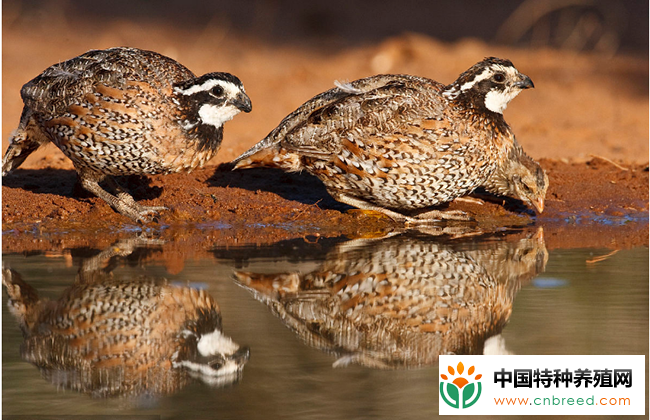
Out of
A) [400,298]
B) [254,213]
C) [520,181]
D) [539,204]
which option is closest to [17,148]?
[254,213]

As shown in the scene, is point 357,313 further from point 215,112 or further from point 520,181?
point 520,181

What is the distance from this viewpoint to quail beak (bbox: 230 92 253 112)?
314 inches

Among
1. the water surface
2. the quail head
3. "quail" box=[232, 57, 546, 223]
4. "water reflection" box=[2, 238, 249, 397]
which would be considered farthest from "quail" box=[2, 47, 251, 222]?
the quail head

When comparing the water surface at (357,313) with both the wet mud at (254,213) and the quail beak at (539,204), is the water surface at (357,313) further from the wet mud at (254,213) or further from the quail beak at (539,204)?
the quail beak at (539,204)

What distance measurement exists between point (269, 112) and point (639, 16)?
9905 mm

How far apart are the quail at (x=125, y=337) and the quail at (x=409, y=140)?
2.67m

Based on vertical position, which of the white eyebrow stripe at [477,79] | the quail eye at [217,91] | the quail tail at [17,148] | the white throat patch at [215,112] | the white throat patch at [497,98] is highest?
the white eyebrow stripe at [477,79]

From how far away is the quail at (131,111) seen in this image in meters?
7.80

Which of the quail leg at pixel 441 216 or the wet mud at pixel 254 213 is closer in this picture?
the wet mud at pixel 254 213

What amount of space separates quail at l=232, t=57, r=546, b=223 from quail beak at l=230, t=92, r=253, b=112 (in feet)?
2.19

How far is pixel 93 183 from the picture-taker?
8.43 metres

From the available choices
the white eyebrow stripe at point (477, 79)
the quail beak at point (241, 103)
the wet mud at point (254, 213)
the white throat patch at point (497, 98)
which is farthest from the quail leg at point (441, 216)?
the quail beak at point (241, 103)

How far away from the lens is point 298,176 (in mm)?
10211

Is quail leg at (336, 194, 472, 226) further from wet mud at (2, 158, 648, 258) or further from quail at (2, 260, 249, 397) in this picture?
quail at (2, 260, 249, 397)
